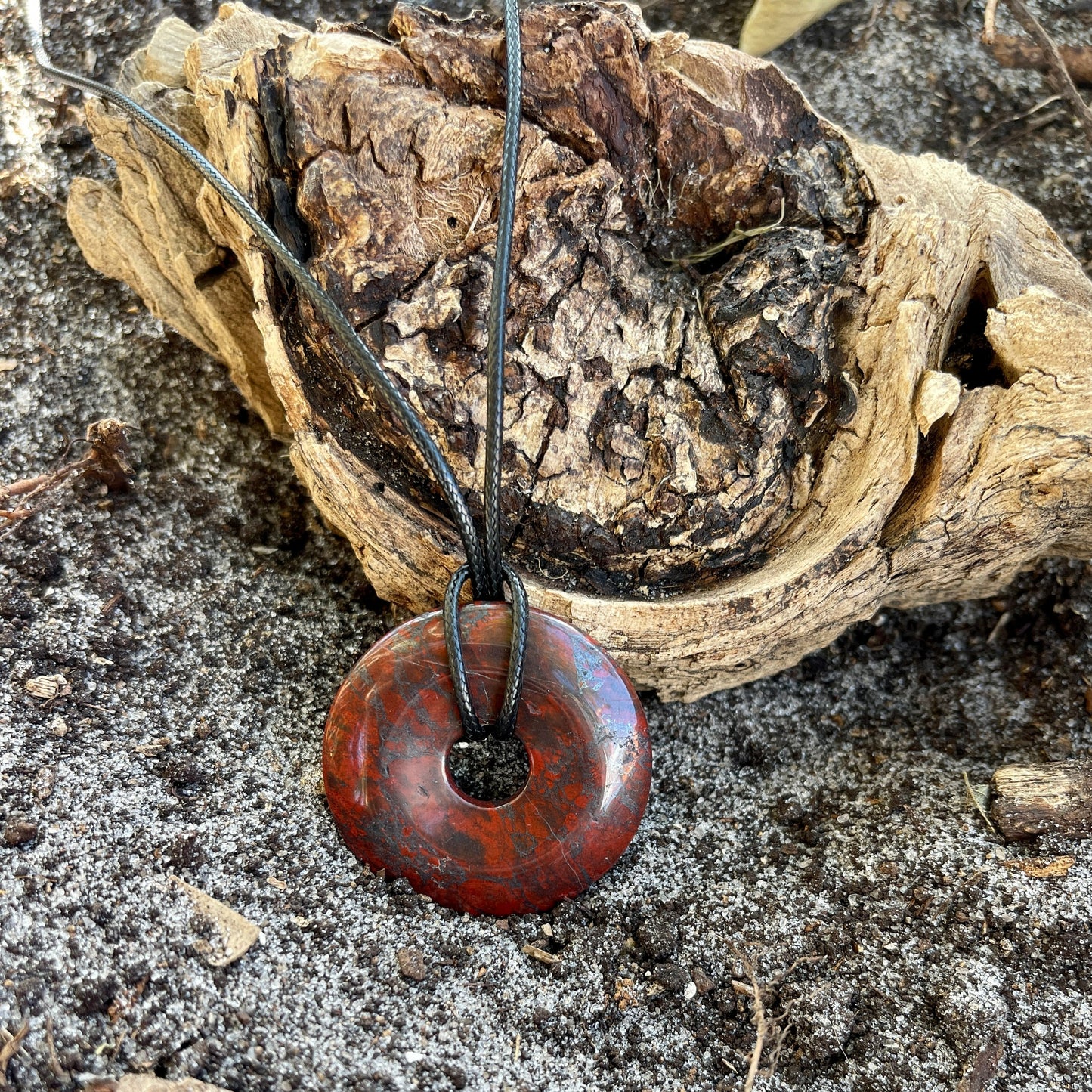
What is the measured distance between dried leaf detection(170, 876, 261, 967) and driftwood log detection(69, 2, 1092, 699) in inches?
21.4

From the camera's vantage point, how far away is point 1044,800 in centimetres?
149

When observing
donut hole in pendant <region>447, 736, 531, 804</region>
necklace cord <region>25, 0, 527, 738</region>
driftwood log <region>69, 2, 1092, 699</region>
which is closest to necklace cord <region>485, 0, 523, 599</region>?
necklace cord <region>25, 0, 527, 738</region>

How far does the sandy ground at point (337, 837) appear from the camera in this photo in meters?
1.23

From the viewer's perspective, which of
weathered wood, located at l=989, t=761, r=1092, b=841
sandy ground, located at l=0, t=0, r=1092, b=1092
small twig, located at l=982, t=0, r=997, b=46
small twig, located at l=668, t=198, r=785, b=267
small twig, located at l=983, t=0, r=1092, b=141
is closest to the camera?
sandy ground, located at l=0, t=0, r=1092, b=1092

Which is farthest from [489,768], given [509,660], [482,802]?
[509,660]

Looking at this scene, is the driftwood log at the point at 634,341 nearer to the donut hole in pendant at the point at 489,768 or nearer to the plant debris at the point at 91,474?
the donut hole in pendant at the point at 489,768

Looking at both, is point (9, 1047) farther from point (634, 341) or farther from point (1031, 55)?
point (1031, 55)

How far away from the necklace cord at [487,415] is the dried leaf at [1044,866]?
791 mm

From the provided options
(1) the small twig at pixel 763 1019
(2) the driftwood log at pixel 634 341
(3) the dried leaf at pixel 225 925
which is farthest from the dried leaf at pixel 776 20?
(3) the dried leaf at pixel 225 925

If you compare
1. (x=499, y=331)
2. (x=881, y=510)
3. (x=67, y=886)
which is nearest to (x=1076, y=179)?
(x=881, y=510)

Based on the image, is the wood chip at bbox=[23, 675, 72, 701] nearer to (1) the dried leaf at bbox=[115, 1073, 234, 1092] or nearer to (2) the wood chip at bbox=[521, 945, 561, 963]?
(1) the dried leaf at bbox=[115, 1073, 234, 1092]

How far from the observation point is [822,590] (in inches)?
59.4

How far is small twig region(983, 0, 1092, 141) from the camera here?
6.79ft

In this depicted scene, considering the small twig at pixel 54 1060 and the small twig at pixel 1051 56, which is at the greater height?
the small twig at pixel 1051 56
